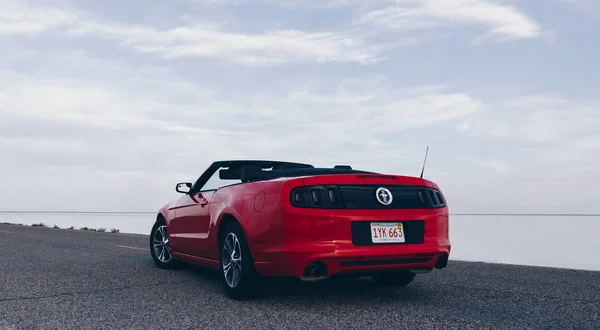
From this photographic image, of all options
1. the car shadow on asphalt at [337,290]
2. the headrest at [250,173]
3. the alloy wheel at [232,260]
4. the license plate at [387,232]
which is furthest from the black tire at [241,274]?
the license plate at [387,232]

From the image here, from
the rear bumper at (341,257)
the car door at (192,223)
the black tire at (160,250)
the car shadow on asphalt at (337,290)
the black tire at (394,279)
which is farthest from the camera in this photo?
the black tire at (160,250)

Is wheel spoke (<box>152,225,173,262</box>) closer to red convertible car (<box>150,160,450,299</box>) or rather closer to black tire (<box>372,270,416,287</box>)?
red convertible car (<box>150,160,450,299</box>)

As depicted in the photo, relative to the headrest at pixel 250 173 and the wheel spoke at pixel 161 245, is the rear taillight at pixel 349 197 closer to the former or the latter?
the headrest at pixel 250 173

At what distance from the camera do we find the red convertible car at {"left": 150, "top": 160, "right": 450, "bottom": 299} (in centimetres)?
531

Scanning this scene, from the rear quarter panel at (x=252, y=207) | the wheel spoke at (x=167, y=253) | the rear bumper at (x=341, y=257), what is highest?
the rear quarter panel at (x=252, y=207)

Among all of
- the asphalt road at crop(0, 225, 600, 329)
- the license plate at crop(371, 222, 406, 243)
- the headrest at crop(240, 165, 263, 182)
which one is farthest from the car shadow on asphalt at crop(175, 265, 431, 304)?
the headrest at crop(240, 165, 263, 182)

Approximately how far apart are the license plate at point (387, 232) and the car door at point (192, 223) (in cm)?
215

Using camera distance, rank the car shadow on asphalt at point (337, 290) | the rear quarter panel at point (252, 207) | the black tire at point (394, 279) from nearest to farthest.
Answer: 1. the rear quarter panel at point (252, 207)
2. the car shadow on asphalt at point (337, 290)
3. the black tire at point (394, 279)

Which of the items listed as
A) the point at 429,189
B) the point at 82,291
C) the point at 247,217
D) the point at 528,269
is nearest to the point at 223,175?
the point at 247,217

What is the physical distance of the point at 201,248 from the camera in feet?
23.1

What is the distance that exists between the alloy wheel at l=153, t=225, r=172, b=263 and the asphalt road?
25 centimetres

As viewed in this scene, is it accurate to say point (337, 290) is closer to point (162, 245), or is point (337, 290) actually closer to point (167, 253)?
point (167, 253)

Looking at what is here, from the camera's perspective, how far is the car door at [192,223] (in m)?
7.00

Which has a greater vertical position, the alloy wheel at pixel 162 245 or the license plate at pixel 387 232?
the license plate at pixel 387 232
